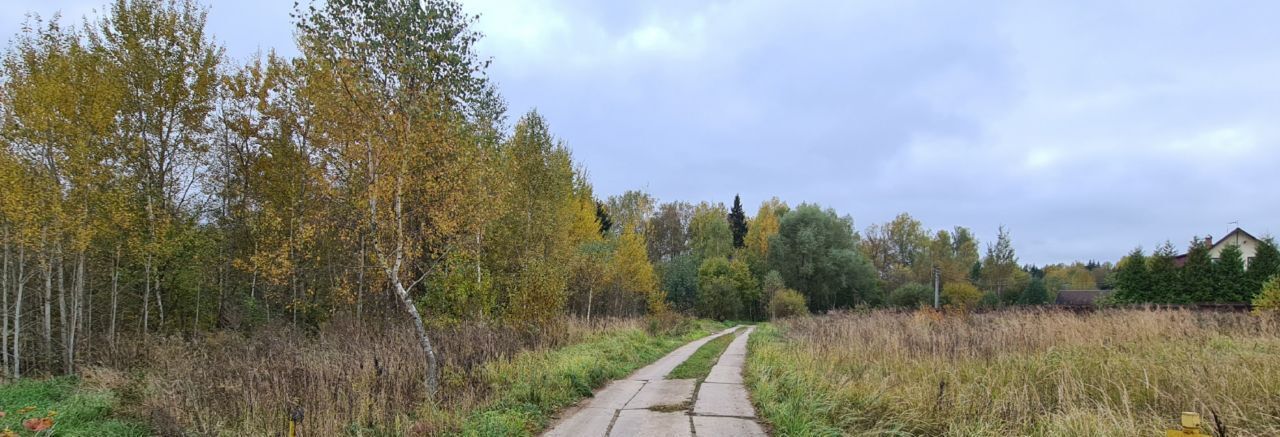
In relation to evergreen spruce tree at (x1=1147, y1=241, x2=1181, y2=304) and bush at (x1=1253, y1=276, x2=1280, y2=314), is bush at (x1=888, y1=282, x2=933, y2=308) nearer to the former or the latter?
evergreen spruce tree at (x1=1147, y1=241, x2=1181, y2=304)

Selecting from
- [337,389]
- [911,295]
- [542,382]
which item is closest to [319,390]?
[337,389]

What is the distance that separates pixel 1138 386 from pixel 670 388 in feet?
17.9

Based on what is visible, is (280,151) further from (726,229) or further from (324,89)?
(726,229)

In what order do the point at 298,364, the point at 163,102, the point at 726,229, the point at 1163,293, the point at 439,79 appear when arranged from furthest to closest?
1. the point at 726,229
2. the point at 1163,293
3. the point at 163,102
4. the point at 439,79
5. the point at 298,364

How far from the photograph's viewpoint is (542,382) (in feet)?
25.6

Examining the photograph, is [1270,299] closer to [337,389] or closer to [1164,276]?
[1164,276]

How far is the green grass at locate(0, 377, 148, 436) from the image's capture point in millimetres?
6801

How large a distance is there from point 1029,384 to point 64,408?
12.5m

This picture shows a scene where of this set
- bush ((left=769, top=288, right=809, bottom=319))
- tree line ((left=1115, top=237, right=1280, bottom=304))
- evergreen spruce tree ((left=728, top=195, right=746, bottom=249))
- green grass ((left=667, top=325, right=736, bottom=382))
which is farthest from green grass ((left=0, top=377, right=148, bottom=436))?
evergreen spruce tree ((left=728, top=195, right=746, bottom=249))

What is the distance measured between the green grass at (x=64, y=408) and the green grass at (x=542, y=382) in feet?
14.0

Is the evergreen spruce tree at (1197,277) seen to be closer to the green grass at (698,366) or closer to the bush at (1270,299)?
the bush at (1270,299)

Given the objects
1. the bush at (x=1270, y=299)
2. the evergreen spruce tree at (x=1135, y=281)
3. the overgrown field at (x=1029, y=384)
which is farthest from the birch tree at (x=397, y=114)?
the evergreen spruce tree at (x=1135, y=281)

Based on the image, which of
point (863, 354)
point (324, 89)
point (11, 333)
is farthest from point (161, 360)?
point (863, 354)

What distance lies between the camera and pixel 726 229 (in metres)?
47.4
